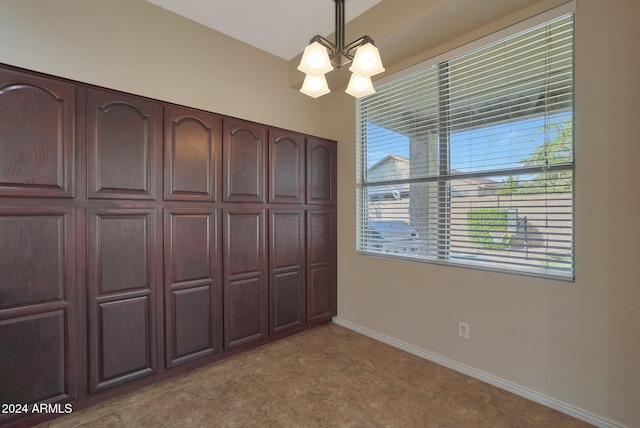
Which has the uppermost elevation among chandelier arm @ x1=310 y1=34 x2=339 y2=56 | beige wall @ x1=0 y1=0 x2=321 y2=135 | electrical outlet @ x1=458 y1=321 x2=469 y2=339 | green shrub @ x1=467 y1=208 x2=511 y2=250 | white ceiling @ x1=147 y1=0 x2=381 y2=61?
white ceiling @ x1=147 y1=0 x2=381 y2=61

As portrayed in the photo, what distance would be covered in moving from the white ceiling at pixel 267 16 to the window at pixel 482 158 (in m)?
0.81

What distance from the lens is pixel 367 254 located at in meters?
3.01

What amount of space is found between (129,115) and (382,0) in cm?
208

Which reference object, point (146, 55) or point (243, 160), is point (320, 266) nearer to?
point (243, 160)

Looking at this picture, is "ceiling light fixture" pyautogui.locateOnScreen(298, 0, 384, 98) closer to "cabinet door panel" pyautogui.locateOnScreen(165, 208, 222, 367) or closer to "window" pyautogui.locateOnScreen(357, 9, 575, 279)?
"window" pyautogui.locateOnScreen(357, 9, 575, 279)

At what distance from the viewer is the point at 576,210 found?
1790 mm

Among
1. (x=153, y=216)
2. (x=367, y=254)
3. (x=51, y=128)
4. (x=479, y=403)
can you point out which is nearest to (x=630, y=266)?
(x=479, y=403)

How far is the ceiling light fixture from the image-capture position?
4.91 feet

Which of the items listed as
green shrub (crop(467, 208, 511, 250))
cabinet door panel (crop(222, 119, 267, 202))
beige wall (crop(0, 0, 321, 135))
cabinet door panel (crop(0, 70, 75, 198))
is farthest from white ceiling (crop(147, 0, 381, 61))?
green shrub (crop(467, 208, 511, 250))

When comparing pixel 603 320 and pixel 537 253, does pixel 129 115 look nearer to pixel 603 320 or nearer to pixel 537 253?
pixel 537 253

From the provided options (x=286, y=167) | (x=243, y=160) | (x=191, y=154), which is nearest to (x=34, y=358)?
(x=191, y=154)

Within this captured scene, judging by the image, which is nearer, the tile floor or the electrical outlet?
the tile floor

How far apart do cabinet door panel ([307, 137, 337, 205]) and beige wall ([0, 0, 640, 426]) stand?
0.81 m

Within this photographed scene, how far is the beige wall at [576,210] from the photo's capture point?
5.39ft
